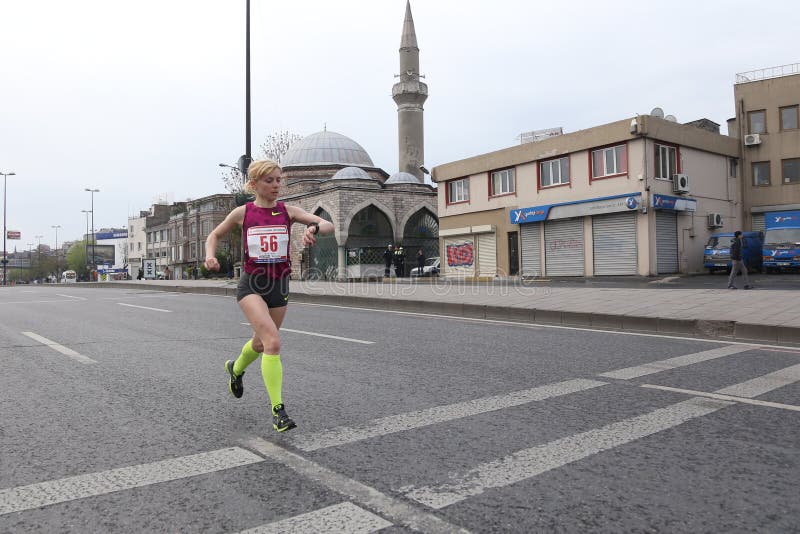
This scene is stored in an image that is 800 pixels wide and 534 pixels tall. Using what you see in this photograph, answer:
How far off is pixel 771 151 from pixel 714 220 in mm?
8151

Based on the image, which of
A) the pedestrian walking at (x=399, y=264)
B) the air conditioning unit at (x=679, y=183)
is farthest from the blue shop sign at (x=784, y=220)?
the pedestrian walking at (x=399, y=264)

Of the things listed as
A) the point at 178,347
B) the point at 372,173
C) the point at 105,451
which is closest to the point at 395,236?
the point at 372,173

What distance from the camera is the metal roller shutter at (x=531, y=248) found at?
90.3 ft

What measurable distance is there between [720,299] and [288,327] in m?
8.64

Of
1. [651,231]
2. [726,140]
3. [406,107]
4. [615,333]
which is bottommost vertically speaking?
[615,333]

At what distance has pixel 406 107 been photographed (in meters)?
54.8

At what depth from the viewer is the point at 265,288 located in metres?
4.07

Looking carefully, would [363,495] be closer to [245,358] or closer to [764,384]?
[245,358]

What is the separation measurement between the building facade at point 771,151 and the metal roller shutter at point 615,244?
10585mm

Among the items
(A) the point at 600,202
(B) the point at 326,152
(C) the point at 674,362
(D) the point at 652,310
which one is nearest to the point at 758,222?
(A) the point at 600,202

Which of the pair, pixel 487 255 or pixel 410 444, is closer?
pixel 410 444

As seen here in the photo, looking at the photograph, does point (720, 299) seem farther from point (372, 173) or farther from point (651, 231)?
point (372, 173)

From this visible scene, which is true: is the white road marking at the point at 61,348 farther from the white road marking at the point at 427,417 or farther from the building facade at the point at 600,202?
the building facade at the point at 600,202

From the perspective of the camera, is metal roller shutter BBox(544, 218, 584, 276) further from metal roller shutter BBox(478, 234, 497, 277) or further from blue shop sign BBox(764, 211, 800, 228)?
blue shop sign BBox(764, 211, 800, 228)
